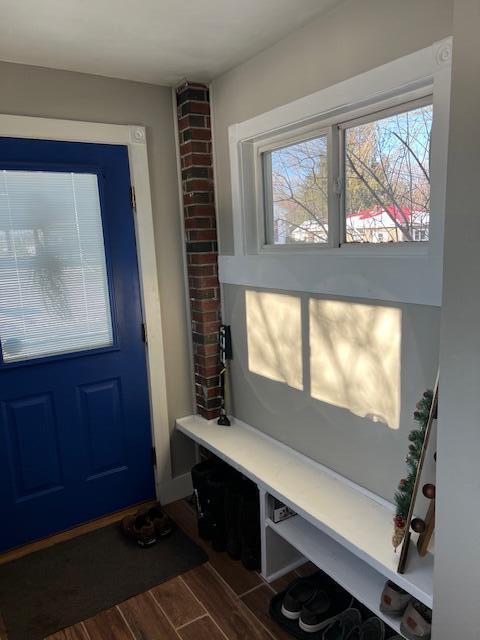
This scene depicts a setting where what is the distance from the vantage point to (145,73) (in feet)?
7.93

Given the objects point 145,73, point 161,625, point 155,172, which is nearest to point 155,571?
point 161,625

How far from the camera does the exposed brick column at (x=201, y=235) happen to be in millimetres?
2590

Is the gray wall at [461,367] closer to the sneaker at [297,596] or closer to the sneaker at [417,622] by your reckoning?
the sneaker at [417,622]

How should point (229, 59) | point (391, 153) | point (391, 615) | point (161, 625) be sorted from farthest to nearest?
point (229, 59) → point (161, 625) → point (391, 153) → point (391, 615)

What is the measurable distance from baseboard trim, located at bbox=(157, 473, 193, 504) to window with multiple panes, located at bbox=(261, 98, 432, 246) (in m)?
1.59

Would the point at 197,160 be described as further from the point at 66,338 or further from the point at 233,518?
the point at 233,518

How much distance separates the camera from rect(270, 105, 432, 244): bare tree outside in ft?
5.61

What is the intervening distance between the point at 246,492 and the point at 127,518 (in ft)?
2.53

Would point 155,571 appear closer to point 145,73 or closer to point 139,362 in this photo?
point 139,362

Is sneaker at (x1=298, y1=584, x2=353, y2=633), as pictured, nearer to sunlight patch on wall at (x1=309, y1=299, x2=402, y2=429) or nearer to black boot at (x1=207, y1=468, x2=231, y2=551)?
black boot at (x1=207, y1=468, x2=231, y2=551)

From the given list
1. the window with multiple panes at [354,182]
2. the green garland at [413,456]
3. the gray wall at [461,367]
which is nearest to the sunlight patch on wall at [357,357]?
the green garland at [413,456]

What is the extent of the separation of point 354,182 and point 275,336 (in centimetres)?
84

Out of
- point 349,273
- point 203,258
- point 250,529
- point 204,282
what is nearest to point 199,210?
point 203,258

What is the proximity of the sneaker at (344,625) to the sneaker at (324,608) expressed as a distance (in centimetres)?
3
